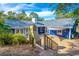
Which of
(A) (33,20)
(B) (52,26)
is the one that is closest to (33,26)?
(A) (33,20)

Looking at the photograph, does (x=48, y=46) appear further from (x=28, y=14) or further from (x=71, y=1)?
(x=71, y=1)

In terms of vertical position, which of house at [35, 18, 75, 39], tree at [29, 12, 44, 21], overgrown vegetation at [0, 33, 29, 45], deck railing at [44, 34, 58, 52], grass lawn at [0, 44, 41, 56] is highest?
tree at [29, 12, 44, 21]


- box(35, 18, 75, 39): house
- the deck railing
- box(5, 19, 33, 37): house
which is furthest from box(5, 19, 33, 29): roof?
the deck railing

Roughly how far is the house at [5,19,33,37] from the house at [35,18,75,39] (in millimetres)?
109

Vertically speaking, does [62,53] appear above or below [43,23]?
below

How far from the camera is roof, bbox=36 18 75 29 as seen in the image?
6.57 feet

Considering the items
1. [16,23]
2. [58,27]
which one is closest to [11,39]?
[16,23]

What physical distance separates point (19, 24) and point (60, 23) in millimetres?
413

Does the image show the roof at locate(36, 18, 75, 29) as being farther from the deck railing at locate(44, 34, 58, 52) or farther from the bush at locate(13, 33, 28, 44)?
the bush at locate(13, 33, 28, 44)

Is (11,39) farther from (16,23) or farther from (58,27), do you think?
(58,27)

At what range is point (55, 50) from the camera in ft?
6.63

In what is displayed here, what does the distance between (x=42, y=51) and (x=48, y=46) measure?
0.08 m

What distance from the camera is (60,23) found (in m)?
2.01

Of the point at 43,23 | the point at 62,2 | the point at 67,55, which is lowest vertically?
the point at 67,55
